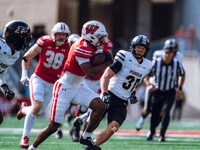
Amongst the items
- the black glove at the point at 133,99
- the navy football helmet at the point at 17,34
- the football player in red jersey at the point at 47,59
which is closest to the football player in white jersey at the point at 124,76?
the black glove at the point at 133,99

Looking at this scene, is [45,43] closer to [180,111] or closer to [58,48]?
[58,48]

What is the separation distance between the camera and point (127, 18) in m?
24.7

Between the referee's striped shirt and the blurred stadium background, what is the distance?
10.7 m

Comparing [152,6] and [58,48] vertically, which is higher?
[152,6]

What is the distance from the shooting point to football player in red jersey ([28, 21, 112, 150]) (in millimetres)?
6133

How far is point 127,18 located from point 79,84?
60.7ft

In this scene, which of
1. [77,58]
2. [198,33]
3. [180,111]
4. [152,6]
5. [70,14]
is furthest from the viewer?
[152,6]

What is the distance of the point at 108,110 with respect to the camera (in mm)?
6910

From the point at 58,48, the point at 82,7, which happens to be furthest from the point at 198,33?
the point at 58,48

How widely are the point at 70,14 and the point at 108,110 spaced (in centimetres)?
1729

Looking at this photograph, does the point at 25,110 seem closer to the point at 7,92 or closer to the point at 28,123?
the point at 28,123

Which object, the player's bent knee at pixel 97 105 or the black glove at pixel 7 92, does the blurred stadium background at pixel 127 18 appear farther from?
the player's bent knee at pixel 97 105

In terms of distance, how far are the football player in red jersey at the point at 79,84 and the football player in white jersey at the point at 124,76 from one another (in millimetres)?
434

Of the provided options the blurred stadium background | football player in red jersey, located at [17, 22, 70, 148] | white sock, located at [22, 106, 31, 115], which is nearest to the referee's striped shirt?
football player in red jersey, located at [17, 22, 70, 148]
